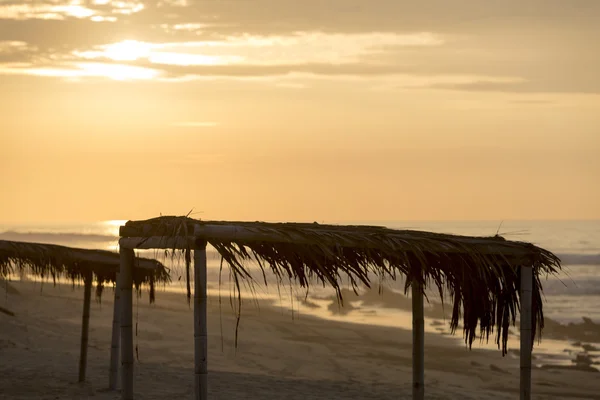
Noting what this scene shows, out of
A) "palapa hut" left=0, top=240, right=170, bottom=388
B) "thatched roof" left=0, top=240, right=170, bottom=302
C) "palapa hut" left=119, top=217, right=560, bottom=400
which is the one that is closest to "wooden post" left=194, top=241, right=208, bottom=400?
"palapa hut" left=119, top=217, right=560, bottom=400

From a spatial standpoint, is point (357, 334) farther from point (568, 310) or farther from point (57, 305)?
point (568, 310)

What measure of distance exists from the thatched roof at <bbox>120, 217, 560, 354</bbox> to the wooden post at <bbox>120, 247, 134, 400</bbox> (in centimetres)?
35

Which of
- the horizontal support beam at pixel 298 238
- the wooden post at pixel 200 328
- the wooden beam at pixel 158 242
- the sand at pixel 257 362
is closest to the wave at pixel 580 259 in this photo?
the sand at pixel 257 362

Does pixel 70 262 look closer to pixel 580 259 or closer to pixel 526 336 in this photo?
pixel 526 336

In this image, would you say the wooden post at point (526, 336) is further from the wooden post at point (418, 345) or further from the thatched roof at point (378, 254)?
the wooden post at point (418, 345)

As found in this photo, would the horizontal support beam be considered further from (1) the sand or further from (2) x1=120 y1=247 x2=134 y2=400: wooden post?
(1) the sand

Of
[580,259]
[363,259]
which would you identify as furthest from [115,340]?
[580,259]

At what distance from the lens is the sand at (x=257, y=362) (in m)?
15.1

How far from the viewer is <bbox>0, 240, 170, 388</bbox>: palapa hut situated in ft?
40.8

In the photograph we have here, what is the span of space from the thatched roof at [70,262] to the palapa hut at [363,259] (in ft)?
13.8

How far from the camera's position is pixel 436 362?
20688mm

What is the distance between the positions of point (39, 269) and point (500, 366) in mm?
11193

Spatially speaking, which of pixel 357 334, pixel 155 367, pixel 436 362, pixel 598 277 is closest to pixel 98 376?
pixel 155 367

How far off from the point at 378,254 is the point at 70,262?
264 inches
